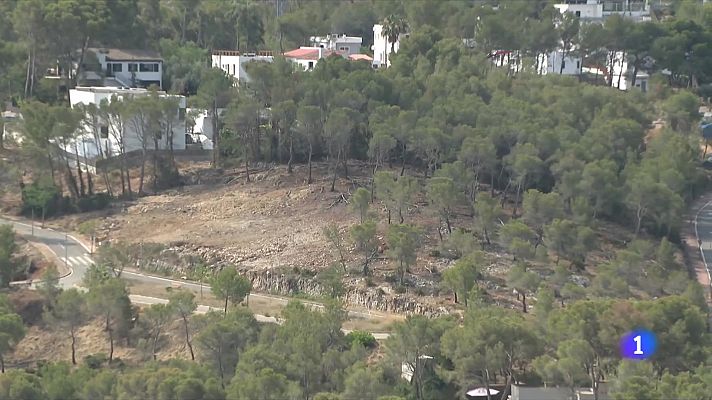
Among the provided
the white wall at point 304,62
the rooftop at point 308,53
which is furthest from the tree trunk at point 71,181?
the rooftop at point 308,53

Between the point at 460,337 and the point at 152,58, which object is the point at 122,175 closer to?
the point at 152,58

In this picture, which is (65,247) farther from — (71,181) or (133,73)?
(133,73)

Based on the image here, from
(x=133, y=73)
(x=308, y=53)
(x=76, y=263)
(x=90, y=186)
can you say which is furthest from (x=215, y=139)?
(x=308, y=53)

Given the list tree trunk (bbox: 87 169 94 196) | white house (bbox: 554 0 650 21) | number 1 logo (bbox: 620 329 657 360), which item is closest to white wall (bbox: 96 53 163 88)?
tree trunk (bbox: 87 169 94 196)

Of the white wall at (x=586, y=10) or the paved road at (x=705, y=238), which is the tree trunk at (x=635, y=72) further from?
the paved road at (x=705, y=238)

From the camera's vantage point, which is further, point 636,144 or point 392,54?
point 392,54

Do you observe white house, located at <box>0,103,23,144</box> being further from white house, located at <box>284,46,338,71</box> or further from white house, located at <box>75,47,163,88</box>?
white house, located at <box>284,46,338,71</box>

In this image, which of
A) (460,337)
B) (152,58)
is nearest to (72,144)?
(152,58)

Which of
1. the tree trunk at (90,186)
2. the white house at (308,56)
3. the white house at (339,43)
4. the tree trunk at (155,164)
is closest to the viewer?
the tree trunk at (90,186)
